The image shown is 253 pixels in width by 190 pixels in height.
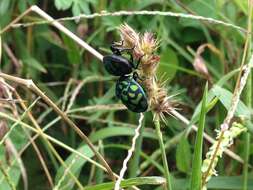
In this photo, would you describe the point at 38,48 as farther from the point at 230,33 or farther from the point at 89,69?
the point at 230,33

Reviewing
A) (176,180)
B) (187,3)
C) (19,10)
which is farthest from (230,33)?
(19,10)

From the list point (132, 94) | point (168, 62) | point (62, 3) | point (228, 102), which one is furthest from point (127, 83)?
point (168, 62)

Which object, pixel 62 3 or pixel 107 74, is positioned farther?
pixel 107 74

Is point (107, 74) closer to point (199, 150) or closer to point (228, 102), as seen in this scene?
point (228, 102)

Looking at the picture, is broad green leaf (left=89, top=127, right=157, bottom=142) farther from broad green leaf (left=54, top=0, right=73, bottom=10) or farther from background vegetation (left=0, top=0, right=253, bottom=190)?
broad green leaf (left=54, top=0, right=73, bottom=10)

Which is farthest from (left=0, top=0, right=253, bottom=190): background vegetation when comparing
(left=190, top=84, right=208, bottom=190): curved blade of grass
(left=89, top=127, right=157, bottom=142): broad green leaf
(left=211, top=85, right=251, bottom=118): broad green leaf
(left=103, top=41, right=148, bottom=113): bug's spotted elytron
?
(left=190, top=84, right=208, bottom=190): curved blade of grass

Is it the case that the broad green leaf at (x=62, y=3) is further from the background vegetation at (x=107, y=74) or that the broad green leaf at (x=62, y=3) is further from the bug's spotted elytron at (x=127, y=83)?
the bug's spotted elytron at (x=127, y=83)
